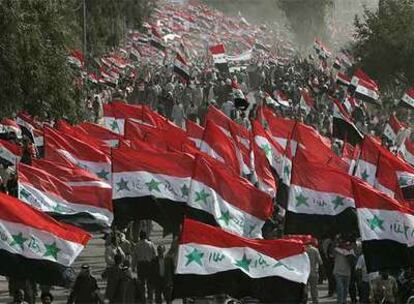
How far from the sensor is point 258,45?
300ft

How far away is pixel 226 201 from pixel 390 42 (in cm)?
3520

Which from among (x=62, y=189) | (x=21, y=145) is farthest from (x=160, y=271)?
(x=21, y=145)

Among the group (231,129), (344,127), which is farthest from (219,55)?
(231,129)

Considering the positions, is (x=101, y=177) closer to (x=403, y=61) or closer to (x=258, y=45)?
(x=403, y=61)

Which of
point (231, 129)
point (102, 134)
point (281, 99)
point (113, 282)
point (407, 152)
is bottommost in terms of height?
point (113, 282)

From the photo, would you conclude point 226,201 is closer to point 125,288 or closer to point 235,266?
point 125,288

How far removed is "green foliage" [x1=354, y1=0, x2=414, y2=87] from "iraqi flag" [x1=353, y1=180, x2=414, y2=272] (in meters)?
35.7

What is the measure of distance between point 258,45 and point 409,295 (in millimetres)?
70828

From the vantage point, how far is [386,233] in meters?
19.2

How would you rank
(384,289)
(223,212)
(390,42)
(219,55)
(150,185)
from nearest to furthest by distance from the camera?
(223,212), (384,289), (150,185), (219,55), (390,42)

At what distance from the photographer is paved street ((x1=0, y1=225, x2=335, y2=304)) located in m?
23.4

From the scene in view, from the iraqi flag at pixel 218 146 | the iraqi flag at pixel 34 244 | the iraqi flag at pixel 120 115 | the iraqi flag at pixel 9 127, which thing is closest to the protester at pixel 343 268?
the iraqi flag at pixel 218 146

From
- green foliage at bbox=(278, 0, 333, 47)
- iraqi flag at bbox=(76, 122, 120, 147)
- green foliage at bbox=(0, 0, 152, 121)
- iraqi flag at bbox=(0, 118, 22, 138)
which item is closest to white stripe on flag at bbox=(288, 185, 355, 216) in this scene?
iraqi flag at bbox=(76, 122, 120, 147)

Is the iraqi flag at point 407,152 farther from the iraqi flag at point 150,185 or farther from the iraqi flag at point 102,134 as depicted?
the iraqi flag at point 150,185
